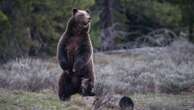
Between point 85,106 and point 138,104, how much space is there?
169cm

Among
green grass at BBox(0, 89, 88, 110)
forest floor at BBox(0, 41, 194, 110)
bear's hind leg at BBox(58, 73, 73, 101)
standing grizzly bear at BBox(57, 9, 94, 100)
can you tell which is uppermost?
standing grizzly bear at BBox(57, 9, 94, 100)

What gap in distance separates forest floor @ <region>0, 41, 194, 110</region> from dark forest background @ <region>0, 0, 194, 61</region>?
171 cm

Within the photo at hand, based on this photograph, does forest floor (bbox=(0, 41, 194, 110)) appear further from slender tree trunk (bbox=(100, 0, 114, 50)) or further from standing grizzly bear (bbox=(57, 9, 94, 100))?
slender tree trunk (bbox=(100, 0, 114, 50))

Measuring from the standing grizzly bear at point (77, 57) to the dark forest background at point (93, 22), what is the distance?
6.31m

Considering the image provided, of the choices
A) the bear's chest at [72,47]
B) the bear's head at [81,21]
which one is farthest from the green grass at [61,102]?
the bear's head at [81,21]

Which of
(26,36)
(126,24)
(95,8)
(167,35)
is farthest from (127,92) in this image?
(126,24)

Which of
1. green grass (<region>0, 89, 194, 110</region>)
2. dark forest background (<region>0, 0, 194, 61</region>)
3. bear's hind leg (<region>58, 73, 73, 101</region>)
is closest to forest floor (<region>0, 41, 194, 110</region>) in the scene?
green grass (<region>0, 89, 194, 110</region>)

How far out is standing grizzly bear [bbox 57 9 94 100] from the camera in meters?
10.3

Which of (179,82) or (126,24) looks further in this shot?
(126,24)

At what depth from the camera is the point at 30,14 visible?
19.0m

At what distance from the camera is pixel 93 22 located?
75.6 feet

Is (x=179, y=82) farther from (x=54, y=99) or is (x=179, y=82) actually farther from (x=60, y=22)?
(x=60, y=22)

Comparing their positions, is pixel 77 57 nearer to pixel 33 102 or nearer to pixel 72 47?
pixel 72 47

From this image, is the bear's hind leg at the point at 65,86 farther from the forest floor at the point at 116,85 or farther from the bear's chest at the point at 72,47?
the bear's chest at the point at 72,47
